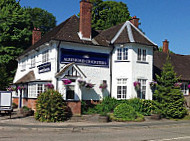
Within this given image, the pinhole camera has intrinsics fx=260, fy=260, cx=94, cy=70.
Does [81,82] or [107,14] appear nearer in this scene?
[81,82]

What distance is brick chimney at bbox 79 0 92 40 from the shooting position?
22261mm

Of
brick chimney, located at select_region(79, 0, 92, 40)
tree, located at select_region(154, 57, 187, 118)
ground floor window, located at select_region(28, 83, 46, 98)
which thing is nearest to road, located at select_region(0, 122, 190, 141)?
tree, located at select_region(154, 57, 187, 118)

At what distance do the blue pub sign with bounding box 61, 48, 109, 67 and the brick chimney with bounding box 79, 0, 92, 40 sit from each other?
4.89 ft

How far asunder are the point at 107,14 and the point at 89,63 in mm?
23415

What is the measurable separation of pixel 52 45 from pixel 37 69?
411cm

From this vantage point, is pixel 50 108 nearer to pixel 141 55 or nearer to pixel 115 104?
pixel 115 104

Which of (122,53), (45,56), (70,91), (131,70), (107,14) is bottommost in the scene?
(70,91)

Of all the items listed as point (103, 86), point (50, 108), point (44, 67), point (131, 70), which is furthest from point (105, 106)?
point (44, 67)

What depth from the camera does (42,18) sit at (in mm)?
→ 52125

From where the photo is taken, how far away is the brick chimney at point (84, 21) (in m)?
22.3

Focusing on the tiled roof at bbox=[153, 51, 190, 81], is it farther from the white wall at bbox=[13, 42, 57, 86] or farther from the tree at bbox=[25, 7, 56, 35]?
the tree at bbox=[25, 7, 56, 35]

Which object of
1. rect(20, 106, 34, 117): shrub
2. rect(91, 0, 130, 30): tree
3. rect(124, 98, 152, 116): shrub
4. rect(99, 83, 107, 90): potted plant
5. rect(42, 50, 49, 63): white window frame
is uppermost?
rect(91, 0, 130, 30): tree

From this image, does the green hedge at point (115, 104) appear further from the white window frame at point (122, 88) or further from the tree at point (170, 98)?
the tree at point (170, 98)

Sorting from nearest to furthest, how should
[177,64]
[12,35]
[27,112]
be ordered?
1. [27,112]
2. [177,64]
3. [12,35]
